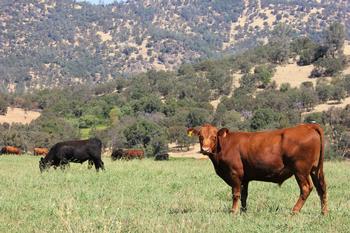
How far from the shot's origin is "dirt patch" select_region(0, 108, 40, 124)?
109 meters

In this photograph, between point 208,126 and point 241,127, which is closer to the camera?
point 208,126

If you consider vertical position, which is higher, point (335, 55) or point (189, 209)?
point (335, 55)

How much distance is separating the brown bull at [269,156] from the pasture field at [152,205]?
554 millimetres

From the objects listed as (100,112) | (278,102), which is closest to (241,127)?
(278,102)

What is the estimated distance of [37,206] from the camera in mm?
10703

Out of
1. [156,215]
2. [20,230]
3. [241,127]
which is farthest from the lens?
[241,127]

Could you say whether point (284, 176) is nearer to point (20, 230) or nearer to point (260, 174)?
point (260, 174)

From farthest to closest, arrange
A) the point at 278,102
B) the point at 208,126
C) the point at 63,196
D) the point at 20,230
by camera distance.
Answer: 1. the point at 278,102
2. the point at 63,196
3. the point at 208,126
4. the point at 20,230

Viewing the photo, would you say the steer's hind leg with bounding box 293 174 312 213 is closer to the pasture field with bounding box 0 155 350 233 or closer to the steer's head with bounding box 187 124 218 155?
the pasture field with bounding box 0 155 350 233

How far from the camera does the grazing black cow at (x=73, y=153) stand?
21.2 meters

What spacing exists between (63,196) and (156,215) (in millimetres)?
3465

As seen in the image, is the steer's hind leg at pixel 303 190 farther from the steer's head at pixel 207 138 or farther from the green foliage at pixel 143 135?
the green foliage at pixel 143 135

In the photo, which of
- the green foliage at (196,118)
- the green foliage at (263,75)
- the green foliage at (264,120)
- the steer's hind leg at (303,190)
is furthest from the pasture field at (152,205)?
→ the green foliage at (263,75)

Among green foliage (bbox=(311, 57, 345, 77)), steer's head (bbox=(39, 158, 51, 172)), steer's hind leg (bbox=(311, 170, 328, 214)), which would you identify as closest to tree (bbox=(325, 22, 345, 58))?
green foliage (bbox=(311, 57, 345, 77))
